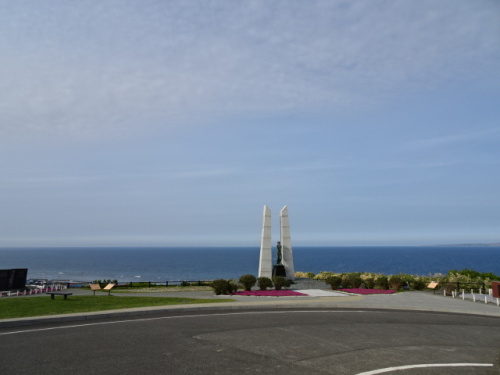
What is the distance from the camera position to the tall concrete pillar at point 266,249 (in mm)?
38938

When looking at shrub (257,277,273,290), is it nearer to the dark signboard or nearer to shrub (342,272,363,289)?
shrub (342,272,363,289)

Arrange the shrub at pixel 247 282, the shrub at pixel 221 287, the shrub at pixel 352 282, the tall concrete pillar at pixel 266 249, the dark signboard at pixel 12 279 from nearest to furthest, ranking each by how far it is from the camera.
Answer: the shrub at pixel 221 287
the shrub at pixel 247 282
the dark signboard at pixel 12 279
the shrub at pixel 352 282
the tall concrete pillar at pixel 266 249

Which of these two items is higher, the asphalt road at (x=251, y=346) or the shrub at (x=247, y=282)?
the shrub at (x=247, y=282)

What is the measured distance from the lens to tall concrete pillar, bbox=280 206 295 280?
39938 mm

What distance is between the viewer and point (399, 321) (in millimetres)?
15172

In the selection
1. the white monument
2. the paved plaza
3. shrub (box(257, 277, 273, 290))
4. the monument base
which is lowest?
the paved plaza

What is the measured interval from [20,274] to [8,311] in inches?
727

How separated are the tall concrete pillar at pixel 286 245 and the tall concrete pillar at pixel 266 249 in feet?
4.70

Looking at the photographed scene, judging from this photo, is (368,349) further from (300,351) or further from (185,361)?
(185,361)

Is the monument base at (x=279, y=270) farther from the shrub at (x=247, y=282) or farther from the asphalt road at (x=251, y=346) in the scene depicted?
the asphalt road at (x=251, y=346)

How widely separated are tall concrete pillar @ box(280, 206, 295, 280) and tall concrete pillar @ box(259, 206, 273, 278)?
4.70 ft

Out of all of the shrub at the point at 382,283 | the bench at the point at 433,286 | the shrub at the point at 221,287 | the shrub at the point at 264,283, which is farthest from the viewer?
the shrub at the point at 382,283

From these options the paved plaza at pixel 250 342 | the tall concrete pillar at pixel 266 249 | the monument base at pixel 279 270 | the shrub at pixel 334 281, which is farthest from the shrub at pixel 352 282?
the paved plaza at pixel 250 342

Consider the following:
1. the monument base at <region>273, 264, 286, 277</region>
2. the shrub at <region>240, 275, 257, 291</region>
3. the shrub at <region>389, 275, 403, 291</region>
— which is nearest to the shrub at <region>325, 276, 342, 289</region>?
the shrub at <region>389, 275, 403, 291</region>
